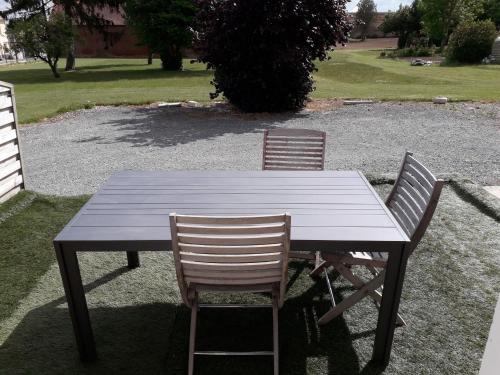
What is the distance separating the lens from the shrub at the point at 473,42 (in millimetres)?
26875

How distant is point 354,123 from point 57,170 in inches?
245

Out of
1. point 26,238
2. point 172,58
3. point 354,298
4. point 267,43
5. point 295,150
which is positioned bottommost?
point 26,238

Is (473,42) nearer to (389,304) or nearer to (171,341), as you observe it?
(389,304)

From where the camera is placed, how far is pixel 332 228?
223cm

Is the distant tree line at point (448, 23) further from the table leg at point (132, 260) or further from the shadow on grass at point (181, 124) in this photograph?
the table leg at point (132, 260)

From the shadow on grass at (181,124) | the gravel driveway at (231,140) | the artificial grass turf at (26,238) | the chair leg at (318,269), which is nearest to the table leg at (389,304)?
the chair leg at (318,269)

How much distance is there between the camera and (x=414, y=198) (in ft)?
8.87

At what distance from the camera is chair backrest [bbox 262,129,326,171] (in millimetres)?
3930

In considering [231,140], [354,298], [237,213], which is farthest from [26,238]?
[231,140]

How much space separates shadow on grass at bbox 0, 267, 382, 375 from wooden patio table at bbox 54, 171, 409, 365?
196 millimetres

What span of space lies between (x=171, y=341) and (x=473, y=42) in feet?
99.8

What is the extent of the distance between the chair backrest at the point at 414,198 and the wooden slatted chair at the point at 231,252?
89 cm

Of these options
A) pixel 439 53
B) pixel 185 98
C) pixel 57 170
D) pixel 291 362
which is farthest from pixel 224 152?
pixel 439 53

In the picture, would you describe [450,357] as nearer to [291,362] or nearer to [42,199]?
[291,362]
